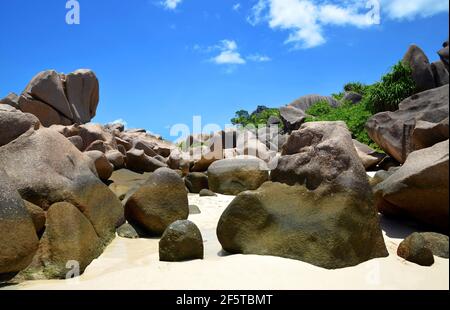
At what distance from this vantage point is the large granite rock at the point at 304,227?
14.2 ft

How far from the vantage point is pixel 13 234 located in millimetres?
4355

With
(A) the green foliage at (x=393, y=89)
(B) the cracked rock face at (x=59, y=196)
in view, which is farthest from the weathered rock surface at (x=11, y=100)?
(B) the cracked rock face at (x=59, y=196)

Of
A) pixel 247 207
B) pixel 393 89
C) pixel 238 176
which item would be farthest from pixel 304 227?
pixel 393 89

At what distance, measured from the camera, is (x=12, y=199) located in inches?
176

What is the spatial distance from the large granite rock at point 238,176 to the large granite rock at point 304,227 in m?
5.14

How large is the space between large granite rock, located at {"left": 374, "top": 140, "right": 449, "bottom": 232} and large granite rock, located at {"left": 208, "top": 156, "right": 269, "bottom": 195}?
4364mm

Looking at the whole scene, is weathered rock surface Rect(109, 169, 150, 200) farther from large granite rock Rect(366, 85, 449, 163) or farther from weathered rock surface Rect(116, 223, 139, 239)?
large granite rock Rect(366, 85, 449, 163)

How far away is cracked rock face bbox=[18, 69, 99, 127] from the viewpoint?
80.8 feet

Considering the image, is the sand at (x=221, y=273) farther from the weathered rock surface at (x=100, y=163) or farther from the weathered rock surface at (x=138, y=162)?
the weathered rock surface at (x=138, y=162)

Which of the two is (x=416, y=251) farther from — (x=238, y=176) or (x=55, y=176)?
(x=238, y=176)

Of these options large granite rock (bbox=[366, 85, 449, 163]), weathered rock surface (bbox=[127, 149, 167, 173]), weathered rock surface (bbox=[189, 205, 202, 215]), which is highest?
large granite rock (bbox=[366, 85, 449, 163])

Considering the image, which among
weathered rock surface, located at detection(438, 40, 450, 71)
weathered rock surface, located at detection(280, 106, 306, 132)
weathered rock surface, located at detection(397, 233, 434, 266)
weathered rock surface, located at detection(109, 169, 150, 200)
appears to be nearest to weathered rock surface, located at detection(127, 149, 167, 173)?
weathered rock surface, located at detection(109, 169, 150, 200)

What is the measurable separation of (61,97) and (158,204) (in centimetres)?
2106
